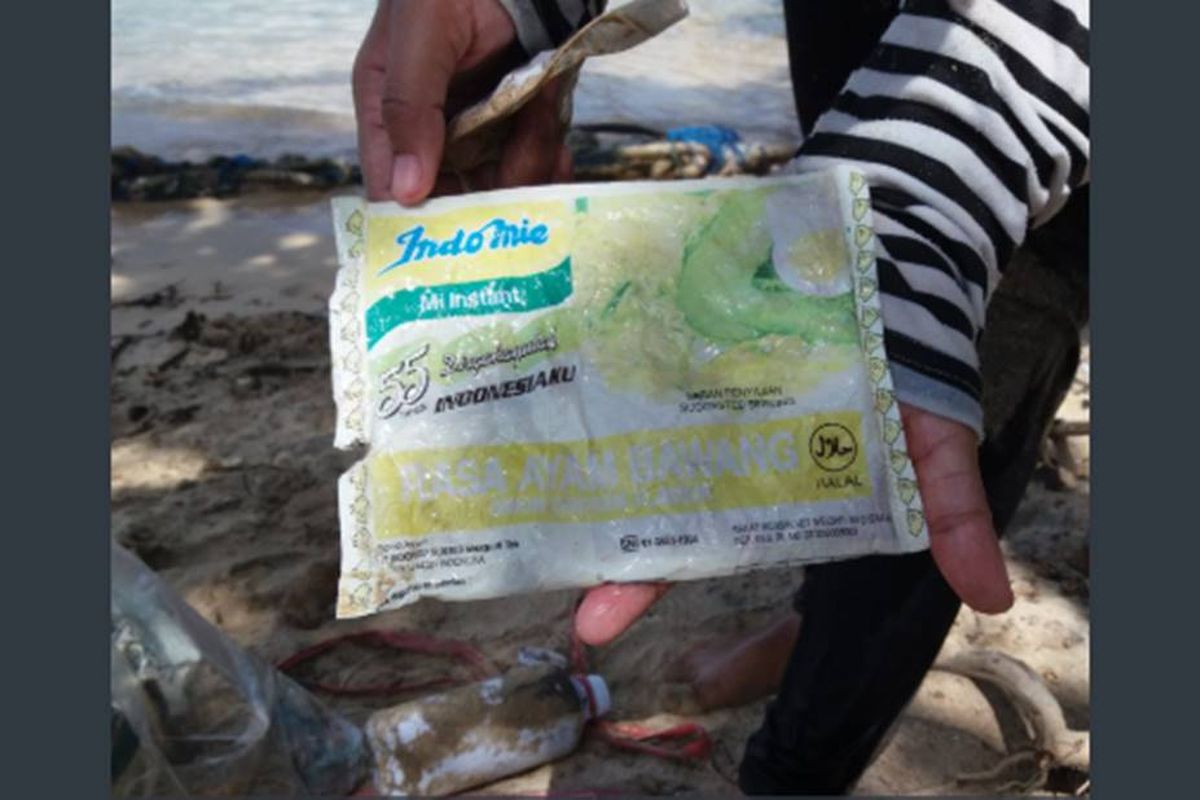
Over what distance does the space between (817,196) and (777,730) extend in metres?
0.77

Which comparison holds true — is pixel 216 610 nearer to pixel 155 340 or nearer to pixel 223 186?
pixel 155 340

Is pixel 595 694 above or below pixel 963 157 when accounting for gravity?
below

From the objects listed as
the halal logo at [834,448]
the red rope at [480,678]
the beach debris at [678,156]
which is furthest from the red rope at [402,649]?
the beach debris at [678,156]

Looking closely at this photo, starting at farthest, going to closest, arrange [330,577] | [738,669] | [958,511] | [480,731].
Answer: [330,577] < [738,669] < [480,731] < [958,511]

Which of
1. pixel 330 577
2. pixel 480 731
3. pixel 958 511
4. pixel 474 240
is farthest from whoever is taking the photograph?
pixel 330 577

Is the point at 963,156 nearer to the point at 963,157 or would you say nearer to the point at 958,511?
the point at 963,157

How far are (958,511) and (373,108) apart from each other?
80 cm

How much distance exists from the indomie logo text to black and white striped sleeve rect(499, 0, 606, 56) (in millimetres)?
277

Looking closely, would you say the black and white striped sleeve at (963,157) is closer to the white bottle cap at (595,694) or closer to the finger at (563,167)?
the finger at (563,167)

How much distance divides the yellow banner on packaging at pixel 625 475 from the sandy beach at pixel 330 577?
80 centimetres

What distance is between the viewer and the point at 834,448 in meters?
1.29

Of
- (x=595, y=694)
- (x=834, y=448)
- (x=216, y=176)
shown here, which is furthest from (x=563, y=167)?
(x=216, y=176)

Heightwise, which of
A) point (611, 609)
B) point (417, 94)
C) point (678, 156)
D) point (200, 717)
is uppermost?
point (417, 94)

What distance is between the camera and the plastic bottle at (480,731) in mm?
1904
